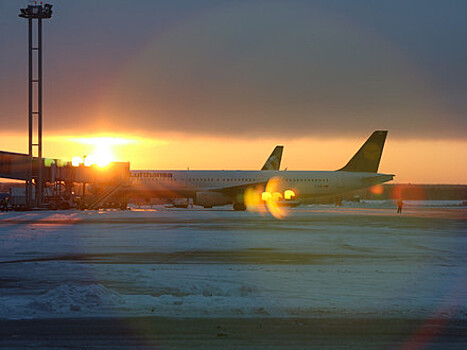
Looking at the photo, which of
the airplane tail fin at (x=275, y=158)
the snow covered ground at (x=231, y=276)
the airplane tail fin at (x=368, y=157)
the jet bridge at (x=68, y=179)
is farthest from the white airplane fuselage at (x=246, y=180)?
the snow covered ground at (x=231, y=276)

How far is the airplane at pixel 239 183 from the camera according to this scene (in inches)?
2795

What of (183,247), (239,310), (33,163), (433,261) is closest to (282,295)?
(239,310)

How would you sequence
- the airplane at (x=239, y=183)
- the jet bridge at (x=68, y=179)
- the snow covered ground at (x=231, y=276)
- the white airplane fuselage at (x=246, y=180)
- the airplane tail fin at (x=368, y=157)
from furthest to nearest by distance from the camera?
the airplane tail fin at (x=368, y=157)
the white airplane fuselage at (x=246, y=180)
the airplane at (x=239, y=183)
the jet bridge at (x=68, y=179)
the snow covered ground at (x=231, y=276)

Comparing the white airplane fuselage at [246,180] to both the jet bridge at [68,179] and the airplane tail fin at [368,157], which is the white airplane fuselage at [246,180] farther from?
the jet bridge at [68,179]

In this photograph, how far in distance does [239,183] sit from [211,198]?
13.3 feet

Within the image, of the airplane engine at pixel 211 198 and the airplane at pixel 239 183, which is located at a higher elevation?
the airplane at pixel 239 183

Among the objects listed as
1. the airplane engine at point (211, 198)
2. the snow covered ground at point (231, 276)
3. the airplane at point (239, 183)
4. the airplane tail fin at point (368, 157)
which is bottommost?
the snow covered ground at point (231, 276)

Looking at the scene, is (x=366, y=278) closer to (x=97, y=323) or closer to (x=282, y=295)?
(x=282, y=295)

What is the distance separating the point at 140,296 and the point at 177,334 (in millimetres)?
3476

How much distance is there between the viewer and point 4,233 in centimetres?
3114

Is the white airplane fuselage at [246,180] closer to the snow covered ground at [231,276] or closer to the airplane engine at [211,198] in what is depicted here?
the airplane engine at [211,198]

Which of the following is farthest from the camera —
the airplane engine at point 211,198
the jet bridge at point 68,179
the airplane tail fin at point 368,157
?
the airplane tail fin at point 368,157

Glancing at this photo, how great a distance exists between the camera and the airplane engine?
229ft

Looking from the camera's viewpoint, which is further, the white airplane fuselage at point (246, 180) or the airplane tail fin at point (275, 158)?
the airplane tail fin at point (275, 158)
